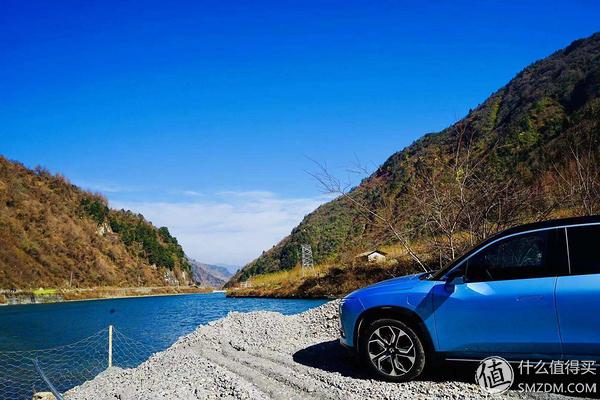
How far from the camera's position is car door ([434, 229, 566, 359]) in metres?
4.50

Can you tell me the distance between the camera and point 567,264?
4.52 metres

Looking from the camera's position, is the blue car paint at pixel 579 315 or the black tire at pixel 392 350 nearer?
the blue car paint at pixel 579 315

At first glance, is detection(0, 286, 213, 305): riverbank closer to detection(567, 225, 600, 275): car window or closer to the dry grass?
the dry grass

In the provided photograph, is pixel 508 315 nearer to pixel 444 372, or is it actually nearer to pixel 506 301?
pixel 506 301

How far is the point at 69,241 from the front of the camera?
332ft

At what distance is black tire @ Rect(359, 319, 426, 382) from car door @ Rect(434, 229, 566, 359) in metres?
0.33

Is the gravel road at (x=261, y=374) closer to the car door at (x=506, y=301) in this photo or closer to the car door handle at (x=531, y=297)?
the car door at (x=506, y=301)

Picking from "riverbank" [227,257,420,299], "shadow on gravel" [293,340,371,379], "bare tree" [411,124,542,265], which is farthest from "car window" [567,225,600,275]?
"riverbank" [227,257,420,299]

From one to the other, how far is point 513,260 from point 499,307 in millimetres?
558

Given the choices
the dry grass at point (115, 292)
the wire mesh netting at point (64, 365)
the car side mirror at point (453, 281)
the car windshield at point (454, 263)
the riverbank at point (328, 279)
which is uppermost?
the car windshield at point (454, 263)

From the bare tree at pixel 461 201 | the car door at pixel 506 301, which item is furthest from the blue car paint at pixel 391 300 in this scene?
the bare tree at pixel 461 201

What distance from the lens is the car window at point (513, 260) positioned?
4691mm

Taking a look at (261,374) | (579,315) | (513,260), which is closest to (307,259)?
(261,374)

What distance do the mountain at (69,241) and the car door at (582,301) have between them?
8941cm
